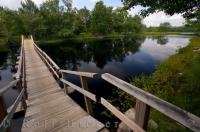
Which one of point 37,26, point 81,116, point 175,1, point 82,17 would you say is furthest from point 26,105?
point 82,17

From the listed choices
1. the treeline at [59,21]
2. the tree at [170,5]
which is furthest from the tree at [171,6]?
the treeline at [59,21]

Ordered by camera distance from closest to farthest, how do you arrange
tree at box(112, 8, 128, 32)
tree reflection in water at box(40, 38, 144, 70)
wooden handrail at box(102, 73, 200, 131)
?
wooden handrail at box(102, 73, 200, 131) → tree reflection in water at box(40, 38, 144, 70) → tree at box(112, 8, 128, 32)

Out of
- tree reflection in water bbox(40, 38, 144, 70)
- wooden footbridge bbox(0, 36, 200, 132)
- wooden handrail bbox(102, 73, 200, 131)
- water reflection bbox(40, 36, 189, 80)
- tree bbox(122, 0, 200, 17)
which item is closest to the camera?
wooden handrail bbox(102, 73, 200, 131)

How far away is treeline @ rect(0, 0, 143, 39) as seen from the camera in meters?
60.6

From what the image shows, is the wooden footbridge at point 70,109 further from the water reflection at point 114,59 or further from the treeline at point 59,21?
the treeline at point 59,21

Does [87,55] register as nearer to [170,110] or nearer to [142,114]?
[142,114]

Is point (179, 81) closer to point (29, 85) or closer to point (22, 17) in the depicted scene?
point (29, 85)

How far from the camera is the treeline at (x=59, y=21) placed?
6060 cm

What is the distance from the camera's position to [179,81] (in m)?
11.1

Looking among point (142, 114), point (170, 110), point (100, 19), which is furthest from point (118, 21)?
point (170, 110)

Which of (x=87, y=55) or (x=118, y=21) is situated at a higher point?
(x=118, y=21)

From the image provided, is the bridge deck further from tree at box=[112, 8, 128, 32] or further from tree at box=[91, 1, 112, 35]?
tree at box=[112, 8, 128, 32]

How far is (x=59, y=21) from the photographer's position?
70812 millimetres

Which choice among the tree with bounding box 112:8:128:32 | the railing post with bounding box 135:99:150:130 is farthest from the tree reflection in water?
the tree with bounding box 112:8:128:32
